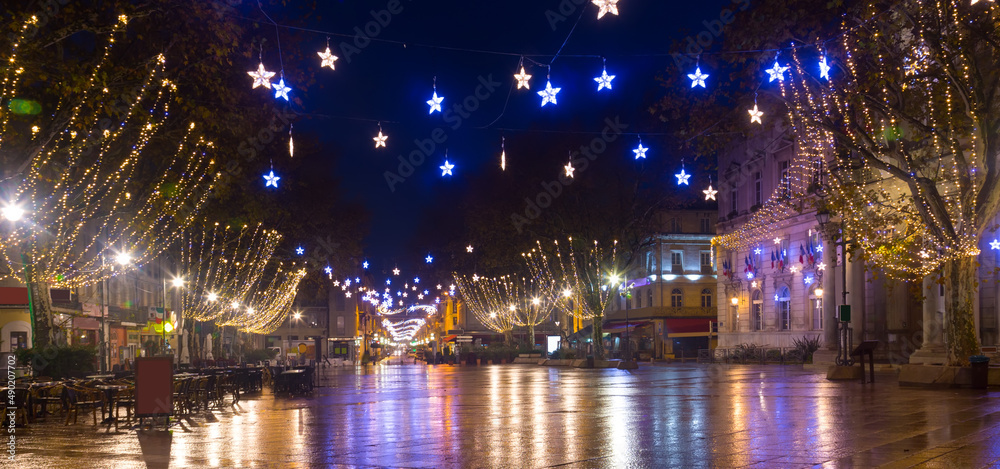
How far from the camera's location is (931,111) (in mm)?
23516

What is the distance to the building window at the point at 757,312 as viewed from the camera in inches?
2199

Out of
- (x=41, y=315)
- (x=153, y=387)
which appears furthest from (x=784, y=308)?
(x=153, y=387)

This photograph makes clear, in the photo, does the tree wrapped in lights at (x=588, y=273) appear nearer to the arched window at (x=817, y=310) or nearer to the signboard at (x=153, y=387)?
the arched window at (x=817, y=310)

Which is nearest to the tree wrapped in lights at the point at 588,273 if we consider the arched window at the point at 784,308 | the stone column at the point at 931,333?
the arched window at the point at 784,308

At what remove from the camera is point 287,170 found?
45.1 meters

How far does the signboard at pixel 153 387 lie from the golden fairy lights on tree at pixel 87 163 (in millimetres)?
6991

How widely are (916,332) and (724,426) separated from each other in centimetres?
2997

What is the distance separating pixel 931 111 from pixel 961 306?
499 cm

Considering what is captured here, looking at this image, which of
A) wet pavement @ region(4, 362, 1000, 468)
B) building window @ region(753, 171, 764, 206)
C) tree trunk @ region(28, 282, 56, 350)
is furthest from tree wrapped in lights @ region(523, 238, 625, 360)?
Result: wet pavement @ region(4, 362, 1000, 468)

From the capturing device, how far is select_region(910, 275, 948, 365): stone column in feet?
98.5

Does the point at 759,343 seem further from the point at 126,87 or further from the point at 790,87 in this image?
the point at 126,87

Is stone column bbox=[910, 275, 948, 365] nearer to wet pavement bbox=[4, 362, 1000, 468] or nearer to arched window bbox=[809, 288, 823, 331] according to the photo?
wet pavement bbox=[4, 362, 1000, 468]

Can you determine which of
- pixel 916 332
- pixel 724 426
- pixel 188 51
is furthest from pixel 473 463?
pixel 916 332

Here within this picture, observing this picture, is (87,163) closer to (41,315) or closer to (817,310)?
(41,315)
